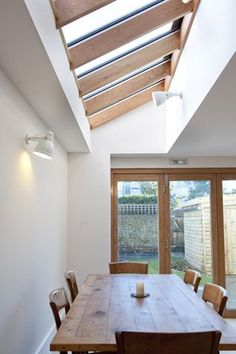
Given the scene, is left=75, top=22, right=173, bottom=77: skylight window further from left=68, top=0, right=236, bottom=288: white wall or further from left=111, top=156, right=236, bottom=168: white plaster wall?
left=111, top=156, right=236, bottom=168: white plaster wall

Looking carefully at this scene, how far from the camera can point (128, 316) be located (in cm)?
211

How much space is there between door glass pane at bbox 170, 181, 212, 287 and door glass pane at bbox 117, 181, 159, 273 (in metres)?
0.27

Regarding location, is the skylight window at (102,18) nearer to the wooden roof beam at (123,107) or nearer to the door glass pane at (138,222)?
the wooden roof beam at (123,107)

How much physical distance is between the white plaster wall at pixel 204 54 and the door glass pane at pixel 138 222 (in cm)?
145

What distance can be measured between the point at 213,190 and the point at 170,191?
621 millimetres

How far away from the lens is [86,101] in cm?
403

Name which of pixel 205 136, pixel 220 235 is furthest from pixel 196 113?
pixel 220 235

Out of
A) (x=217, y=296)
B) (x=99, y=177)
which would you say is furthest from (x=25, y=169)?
(x=99, y=177)

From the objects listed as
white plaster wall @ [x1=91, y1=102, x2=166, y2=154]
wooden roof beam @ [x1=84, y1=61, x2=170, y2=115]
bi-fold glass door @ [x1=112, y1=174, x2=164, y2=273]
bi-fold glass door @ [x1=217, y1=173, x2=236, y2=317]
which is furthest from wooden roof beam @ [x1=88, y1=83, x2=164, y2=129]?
bi-fold glass door @ [x1=217, y1=173, x2=236, y2=317]

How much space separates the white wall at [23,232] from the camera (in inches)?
91.8

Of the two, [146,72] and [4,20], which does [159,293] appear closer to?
[4,20]

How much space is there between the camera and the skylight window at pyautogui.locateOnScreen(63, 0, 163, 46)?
2.57m

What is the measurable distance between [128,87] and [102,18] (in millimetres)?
1429

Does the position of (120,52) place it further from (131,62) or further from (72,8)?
(72,8)
